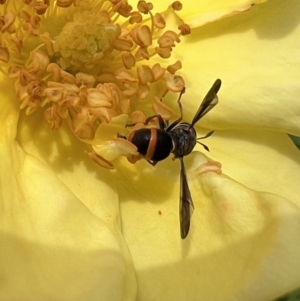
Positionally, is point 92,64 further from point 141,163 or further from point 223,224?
point 223,224

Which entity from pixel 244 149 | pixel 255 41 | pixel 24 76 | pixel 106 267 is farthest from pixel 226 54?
pixel 106 267

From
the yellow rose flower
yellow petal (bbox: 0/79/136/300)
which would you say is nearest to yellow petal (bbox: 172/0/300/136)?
the yellow rose flower

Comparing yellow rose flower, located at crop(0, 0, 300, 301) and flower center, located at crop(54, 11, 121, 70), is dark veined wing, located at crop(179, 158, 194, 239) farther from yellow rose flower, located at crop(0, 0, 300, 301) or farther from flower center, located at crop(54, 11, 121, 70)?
flower center, located at crop(54, 11, 121, 70)

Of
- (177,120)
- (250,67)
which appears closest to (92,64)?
(177,120)

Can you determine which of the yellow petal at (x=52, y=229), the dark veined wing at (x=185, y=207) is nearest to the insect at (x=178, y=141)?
the dark veined wing at (x=185, y=207)

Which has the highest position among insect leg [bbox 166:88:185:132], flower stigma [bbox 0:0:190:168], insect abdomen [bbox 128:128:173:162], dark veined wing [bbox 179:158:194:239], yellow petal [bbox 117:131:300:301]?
flower stigma [bbox 0:0:190:168]

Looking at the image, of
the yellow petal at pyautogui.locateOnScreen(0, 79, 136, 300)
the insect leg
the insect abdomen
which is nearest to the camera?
the yellow petal at pyautogui.locateOnScreen(0, 79, 136, 300)
